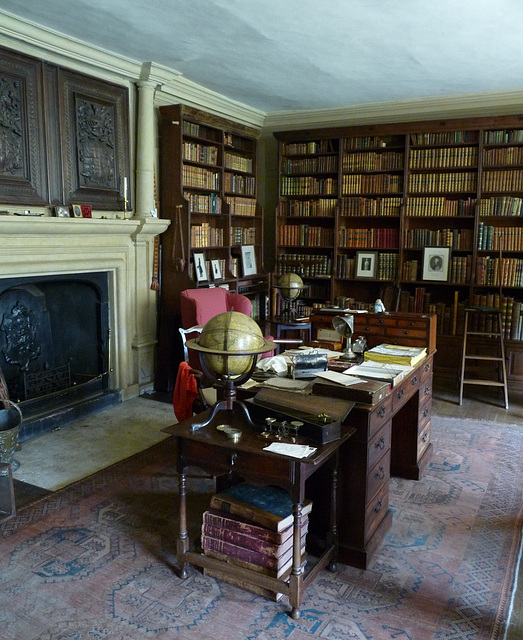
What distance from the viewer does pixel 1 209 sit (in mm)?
3973

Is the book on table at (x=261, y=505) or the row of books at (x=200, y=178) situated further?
the row of books at (x=200, y=178)

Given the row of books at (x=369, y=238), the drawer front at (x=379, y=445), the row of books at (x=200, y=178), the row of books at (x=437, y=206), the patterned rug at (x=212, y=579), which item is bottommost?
the patterned rug at (x=212, y=579)

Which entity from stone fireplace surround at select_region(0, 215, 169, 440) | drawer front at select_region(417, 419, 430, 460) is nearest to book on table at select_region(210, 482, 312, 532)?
drawer front at select_region(417, 419, 430, 460)

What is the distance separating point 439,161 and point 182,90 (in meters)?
2.81

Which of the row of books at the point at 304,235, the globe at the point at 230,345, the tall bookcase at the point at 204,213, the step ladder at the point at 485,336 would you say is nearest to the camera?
the globe at the point at 230,345

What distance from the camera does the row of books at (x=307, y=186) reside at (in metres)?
6.68

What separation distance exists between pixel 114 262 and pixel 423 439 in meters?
3.04

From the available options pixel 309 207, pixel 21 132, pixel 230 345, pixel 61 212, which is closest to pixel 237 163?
pixel 309 207

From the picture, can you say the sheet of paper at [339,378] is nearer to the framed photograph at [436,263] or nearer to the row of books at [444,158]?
the framed photograph at [436,263]

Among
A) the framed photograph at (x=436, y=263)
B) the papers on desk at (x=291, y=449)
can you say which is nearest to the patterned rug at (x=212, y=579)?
the papers on desk at (x=291, y=449)

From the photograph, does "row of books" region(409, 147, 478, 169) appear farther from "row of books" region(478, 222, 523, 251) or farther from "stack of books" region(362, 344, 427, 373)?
"stack of books" region(362, 344, 427, 373)

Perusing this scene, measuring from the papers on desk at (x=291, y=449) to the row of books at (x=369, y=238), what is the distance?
179 inches

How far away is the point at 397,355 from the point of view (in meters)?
3.31

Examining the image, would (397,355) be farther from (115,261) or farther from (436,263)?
(436,263)
